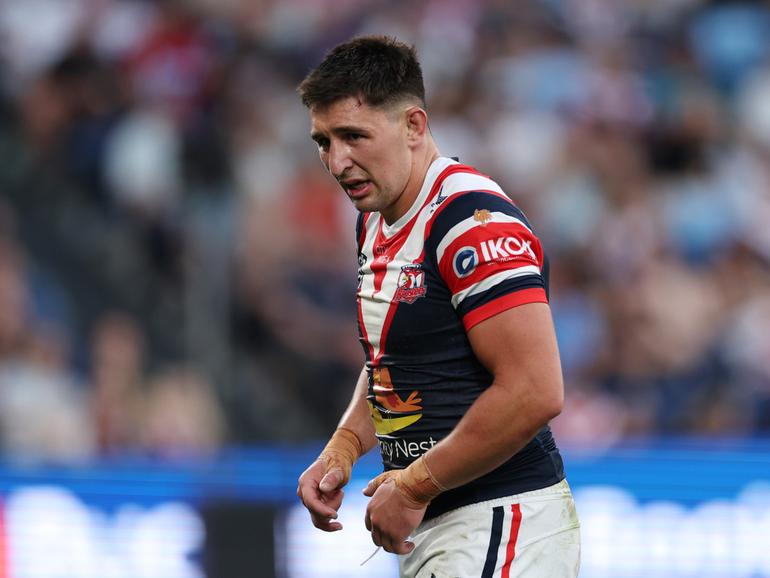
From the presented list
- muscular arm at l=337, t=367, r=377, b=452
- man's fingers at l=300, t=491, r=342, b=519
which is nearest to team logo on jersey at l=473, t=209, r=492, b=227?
muscular arm at l=337, t=367, r=377, b=452

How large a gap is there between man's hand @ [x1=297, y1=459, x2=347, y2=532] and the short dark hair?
1116 mm

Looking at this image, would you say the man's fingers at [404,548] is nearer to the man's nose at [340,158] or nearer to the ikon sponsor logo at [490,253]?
the ikon sponsor logo at [490,253]

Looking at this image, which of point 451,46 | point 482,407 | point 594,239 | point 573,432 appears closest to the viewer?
point 482,407

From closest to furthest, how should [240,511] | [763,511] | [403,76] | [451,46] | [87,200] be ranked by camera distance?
[403,76], [763,511], [240,511], [87,200], [451,46]

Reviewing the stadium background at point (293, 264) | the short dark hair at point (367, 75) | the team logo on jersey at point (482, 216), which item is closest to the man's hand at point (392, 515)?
the team logo on jersey at point (482, 216)

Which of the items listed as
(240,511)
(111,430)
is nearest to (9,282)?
(111,430)

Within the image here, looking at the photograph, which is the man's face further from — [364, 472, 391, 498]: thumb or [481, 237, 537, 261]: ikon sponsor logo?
[364, 472, 391, 498]: thumb

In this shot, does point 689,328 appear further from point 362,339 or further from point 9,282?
point 362,339

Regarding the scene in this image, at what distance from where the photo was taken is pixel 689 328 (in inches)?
348

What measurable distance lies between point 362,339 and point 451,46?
807 cm

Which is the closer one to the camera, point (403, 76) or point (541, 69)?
point (403, 76)

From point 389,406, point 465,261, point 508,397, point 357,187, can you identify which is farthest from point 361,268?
point 508,397

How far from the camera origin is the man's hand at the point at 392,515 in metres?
3.51

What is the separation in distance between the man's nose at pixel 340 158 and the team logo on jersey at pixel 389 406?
1.97ft
